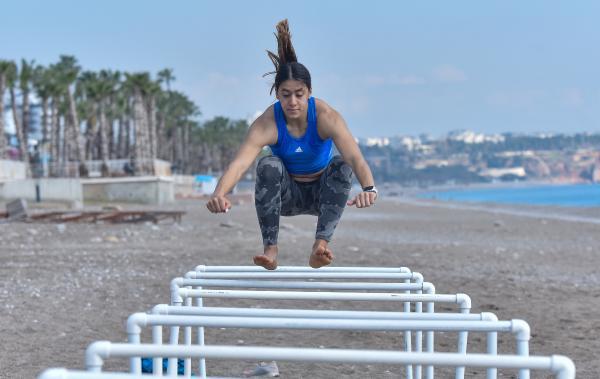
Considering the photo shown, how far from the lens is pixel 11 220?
26.1 m

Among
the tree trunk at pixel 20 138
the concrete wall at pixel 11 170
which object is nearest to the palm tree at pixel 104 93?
the tree trunk at pixel 20 138

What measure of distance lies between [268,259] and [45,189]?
40.6 meters

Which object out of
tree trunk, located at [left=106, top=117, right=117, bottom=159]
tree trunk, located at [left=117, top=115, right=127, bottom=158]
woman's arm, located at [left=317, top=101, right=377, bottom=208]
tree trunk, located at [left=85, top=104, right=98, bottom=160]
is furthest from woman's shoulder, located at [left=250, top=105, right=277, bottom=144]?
tree trunk, located at [left=117, top=115, right=127, bottom=158]

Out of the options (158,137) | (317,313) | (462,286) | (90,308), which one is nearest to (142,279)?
(90,308)

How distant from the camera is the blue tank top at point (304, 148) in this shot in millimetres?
5160

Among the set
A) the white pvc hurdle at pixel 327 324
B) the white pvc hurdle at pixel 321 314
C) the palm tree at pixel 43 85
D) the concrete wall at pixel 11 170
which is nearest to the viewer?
the white pvc hurdle at pixel 327 324

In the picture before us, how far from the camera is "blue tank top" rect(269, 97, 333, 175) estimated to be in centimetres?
516

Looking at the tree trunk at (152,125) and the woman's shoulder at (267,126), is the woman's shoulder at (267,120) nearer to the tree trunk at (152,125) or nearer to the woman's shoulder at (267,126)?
the woman's shoulder at (267,126)

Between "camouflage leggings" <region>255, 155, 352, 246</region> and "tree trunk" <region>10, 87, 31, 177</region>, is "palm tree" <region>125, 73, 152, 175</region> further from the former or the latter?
"camouflage leggings" <region>255, 155, 352, 246</region>

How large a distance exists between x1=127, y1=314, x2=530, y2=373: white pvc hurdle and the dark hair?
2.13 metres

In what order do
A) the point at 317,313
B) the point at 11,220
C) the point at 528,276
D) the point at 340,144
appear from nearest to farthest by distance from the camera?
the point at 317,313, the point at 340,144, the point at 528,276, the point at 11,220

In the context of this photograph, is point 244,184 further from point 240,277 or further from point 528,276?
point 240,277

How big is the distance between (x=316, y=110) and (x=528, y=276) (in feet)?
33.9

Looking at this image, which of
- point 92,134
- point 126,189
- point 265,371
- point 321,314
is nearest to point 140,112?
point 92,134
